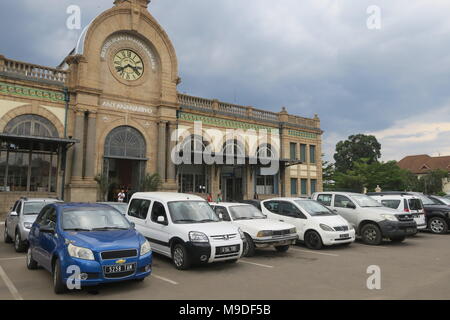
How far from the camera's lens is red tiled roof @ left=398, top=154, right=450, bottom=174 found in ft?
276

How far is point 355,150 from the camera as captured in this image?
72312 millimetres

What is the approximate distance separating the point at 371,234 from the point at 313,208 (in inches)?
96.1

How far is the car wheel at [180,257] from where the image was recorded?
7.98 metres

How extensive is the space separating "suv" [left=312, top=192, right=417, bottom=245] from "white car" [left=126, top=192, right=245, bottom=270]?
20.3 feet

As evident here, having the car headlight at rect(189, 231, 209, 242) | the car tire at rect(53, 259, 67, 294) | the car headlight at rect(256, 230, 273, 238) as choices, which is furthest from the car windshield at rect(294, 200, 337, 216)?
the car tire at rect(53, 259, 67, 294)

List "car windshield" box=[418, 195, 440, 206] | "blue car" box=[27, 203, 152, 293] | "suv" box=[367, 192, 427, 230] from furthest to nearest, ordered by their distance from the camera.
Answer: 1. "car windshield" box=[418, 195, 440, 206]
2. "suv" box=[367, 192, 427, 230]
3. "blue car" box=[27, 203, 152, 293]

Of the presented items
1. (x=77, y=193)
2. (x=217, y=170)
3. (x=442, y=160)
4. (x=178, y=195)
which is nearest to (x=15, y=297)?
(x=178, y=195)

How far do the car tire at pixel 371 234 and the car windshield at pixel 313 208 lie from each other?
163 cm

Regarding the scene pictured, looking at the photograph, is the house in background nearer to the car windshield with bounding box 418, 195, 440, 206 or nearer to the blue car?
the car windshield with bounding box 418, 195, 440, 206

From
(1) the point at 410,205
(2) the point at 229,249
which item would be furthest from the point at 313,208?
(1) the point at 410,205

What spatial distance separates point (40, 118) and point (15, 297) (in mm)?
16967

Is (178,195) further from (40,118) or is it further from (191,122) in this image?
(191,122)

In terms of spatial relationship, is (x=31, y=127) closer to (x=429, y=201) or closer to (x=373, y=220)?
(x=373, y=220)

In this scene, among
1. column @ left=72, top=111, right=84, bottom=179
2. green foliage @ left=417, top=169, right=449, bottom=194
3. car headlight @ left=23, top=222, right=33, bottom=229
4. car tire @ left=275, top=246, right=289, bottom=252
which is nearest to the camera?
car headlight @ left=23, top=222, right=33, bottom=229
